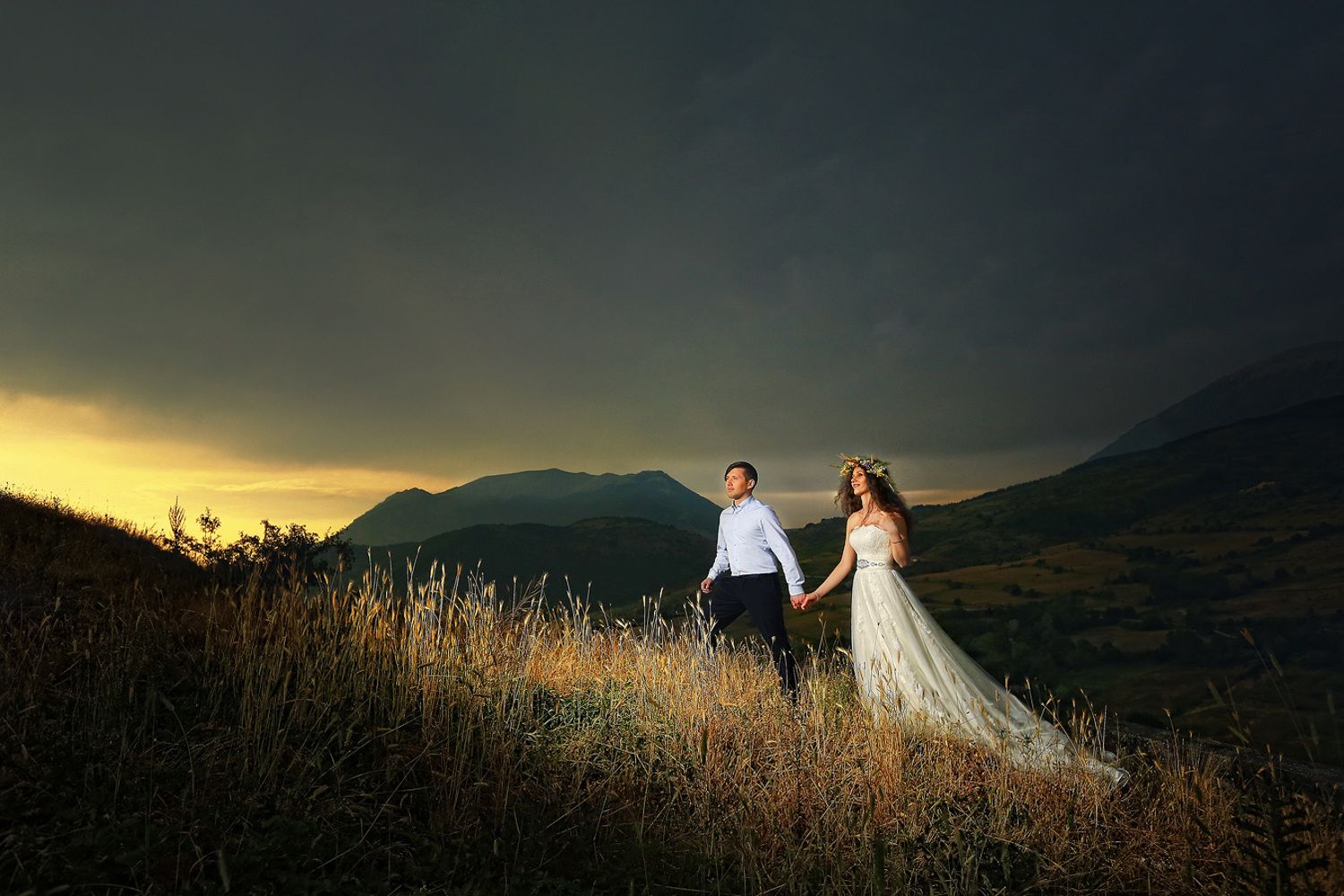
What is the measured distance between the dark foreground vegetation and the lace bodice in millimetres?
1600

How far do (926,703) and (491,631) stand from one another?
411cm

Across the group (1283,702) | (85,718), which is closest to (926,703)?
(1283,702)

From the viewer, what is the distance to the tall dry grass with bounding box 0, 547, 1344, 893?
4047 millimetres

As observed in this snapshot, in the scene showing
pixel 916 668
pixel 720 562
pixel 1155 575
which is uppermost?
pixel 720 562

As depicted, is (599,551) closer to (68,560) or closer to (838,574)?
(68,560)

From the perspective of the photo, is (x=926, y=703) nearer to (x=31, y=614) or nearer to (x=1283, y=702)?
(x=1283, y=702)

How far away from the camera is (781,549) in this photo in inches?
341

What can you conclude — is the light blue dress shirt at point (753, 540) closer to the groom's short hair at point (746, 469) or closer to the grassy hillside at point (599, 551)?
the groom's short hair at point (746, 469)

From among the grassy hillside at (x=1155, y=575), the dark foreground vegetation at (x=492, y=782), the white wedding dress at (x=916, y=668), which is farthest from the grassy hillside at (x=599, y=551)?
the dark foreground vegetation at (x=492, y=782)

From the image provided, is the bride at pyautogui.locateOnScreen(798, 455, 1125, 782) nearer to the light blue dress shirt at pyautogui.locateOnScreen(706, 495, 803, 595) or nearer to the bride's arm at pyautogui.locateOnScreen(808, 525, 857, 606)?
the bride's arm at pyautogui.locateOnScreen(808, 525, 857, 606)

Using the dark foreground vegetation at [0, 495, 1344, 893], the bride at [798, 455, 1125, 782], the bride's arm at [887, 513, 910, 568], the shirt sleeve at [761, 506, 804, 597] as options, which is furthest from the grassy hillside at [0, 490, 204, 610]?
the bride's arm at [887, 513, 910, 568]

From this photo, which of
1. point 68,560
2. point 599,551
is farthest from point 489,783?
point 599,551

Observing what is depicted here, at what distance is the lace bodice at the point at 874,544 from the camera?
8047 mm

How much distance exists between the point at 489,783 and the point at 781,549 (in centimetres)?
441
